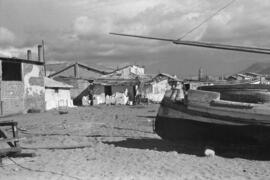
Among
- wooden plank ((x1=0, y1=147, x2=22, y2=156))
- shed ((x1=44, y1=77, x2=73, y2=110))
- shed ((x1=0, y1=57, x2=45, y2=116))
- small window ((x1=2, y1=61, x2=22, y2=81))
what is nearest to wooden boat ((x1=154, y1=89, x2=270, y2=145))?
wooden plank ((x1=0, y1=147, x2=22, y2=156))

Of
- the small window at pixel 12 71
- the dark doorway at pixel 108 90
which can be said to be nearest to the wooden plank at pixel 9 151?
the small window at pixel 12 71

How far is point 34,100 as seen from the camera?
32.5m

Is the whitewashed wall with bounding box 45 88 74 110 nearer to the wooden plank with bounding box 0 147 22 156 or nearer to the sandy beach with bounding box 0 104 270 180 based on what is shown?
the sandy beach with bounding box 0 104 270 180

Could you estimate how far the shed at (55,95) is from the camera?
3737cm

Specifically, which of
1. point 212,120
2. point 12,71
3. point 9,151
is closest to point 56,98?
point 12,71

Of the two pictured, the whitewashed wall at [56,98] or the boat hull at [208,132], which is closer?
the boat hull at [208,132]

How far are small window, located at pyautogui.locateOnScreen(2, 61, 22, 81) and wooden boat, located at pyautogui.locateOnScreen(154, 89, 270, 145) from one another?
20.9 metres

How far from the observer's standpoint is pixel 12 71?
109 ft

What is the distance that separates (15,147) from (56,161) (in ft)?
3.93

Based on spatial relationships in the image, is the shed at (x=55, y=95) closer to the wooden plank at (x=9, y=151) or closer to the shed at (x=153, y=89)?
the shed at (x=153, y=89)

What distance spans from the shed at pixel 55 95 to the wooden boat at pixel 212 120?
26140 millimetres

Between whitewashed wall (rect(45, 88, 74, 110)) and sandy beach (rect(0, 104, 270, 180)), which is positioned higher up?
whitewashed wall (rect(45, 88, 74, 110))

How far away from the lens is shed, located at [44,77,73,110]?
3737cm

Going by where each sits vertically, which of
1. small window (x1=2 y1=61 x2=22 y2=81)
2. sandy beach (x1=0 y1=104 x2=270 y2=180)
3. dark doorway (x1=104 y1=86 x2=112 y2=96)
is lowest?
sandy beach (x1=0 y1=104 x2=270 y2=180)
